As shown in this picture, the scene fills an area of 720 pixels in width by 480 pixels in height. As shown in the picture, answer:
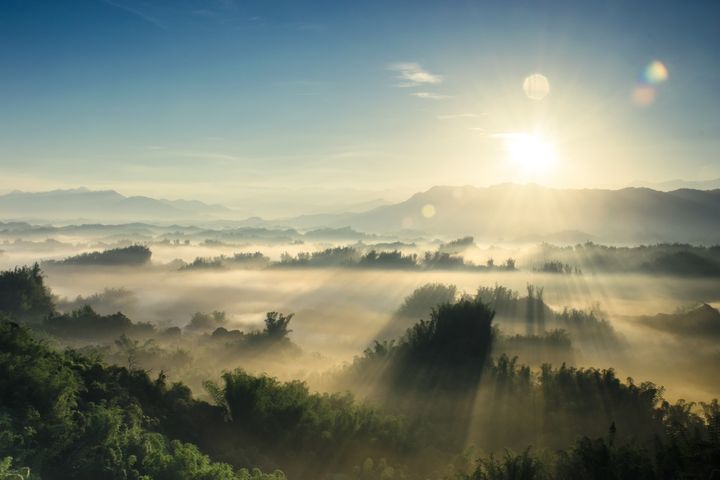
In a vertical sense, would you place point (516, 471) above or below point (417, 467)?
above

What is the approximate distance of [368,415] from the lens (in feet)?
88.2

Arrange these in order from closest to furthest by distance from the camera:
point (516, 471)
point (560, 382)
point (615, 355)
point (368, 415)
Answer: point (516, 471) → point (368, 415) → point (560, 382) → point (615, 355)

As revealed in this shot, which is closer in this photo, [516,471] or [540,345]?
[516,471]

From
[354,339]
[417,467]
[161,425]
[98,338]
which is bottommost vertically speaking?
[354,339]

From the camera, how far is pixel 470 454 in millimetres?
23219

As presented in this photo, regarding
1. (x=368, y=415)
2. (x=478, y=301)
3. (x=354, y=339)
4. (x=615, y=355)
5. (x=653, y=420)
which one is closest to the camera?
(x=368, y=415)

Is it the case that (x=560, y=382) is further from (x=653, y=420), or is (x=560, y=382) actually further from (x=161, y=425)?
(x=161, y=425)

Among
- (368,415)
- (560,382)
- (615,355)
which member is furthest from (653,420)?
(615,355)

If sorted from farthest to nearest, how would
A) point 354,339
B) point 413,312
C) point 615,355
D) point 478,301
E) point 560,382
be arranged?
point 413,312, point 354,339, point 615,355, point 478,301, point 560,382

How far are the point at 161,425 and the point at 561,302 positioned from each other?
160396 mm

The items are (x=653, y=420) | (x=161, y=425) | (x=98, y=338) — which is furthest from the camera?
(x=98, y=338)

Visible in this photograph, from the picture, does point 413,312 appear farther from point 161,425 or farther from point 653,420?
point 161,425

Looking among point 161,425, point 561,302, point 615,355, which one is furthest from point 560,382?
point 561,302

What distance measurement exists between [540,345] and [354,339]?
73102mm
